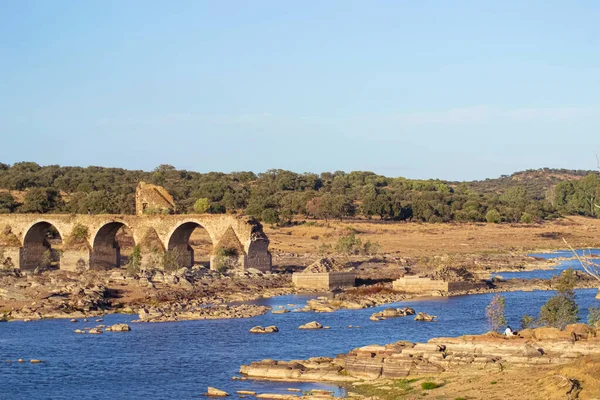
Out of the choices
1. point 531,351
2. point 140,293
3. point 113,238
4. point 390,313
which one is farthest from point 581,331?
point 113,238

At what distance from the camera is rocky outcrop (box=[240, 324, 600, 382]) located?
83.0 feet

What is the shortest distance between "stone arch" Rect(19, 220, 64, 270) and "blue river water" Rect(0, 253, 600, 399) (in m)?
23.1

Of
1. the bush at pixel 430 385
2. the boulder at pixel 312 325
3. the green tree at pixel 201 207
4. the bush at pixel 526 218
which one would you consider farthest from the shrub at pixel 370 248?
the bush at pixel 430 385

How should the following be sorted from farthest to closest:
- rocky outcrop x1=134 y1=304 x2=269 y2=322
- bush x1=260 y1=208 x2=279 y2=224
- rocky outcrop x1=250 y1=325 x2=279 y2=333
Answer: bush x1=260 y1=208 x2=279 y2=224 < rocky outcrop x1=134 y1=304 x2=269 y2=322 < rocky outcrop x1=250 y1=325 x2=279 y2=333

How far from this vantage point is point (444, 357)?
2612 cm

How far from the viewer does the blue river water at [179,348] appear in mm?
28250

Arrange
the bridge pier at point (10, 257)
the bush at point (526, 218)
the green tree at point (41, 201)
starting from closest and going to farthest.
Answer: the bridge pier at point (10, 257) → the green tree at point (41, 201) → the bush at point (526, 218)

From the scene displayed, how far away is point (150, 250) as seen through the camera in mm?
62219

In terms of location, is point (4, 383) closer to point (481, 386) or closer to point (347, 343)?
point (347, 343)

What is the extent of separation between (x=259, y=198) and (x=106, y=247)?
40721 millimetres

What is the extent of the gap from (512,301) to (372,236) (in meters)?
43.9

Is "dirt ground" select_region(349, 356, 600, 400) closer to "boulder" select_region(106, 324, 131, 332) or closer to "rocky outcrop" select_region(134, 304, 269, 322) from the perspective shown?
"boulder" select_region(106, 324, 131, 332)

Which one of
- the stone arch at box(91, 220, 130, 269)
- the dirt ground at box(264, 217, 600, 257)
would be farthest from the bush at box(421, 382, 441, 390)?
the dirt ground at box(264, 217, 600, 257)

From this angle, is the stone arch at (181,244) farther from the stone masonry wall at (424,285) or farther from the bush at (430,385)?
the bush at (430,385)
